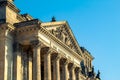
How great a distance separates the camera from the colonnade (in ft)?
168

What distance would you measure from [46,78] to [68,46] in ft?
41.2

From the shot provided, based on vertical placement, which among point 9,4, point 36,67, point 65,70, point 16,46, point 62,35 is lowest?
point 36,67

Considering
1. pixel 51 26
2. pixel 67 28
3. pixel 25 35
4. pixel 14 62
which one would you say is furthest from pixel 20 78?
pixel 67 28

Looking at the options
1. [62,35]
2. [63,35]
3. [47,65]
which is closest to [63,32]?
[63,35]

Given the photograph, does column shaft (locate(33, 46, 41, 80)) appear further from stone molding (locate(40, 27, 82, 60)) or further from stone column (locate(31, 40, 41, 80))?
stone molding (locate(40, 27, 82, 60))

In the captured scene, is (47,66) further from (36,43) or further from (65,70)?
(65,70)

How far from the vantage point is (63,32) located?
6328cm

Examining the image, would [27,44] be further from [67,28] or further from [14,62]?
[67,28]

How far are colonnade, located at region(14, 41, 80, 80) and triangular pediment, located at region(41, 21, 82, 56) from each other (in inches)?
135

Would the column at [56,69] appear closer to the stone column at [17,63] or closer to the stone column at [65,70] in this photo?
the stone column at [65,70]

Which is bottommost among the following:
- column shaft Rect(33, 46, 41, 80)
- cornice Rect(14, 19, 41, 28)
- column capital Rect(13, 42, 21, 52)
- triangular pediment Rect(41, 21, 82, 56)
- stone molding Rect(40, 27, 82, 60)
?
column shaft Rect(33, 46, 41, 80)

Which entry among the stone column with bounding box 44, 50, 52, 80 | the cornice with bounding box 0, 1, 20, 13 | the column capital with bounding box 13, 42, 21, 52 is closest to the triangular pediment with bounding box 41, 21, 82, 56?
the stone column with bounding box 44, 50, 52, 80

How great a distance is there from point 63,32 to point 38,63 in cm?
1374

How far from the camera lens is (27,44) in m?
54.0
